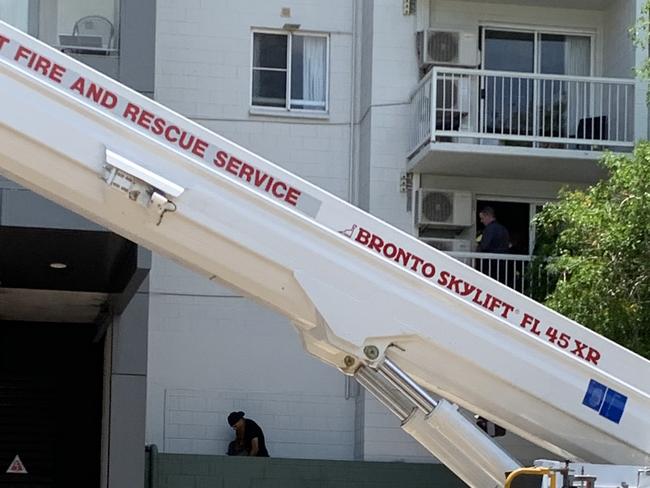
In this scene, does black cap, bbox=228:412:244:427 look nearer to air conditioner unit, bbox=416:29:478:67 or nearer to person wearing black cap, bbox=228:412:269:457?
person wearing black cap, bbox=228:412:269:457

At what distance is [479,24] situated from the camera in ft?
68.1

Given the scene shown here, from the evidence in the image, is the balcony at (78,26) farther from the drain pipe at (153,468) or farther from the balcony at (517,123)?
the drain pipe at (153,468)

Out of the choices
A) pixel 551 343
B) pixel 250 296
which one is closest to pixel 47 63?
pixel 250 296

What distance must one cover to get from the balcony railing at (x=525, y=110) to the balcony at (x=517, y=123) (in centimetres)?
1

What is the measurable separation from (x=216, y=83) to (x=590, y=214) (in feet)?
24.8

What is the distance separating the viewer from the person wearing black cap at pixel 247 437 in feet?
62.5

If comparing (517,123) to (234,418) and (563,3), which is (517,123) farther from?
(234,418)

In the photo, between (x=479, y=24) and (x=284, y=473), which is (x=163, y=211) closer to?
(x=284, y=473)

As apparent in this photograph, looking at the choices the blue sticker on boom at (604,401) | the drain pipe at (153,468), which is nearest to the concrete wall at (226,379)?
the drain pipe at (153,468)

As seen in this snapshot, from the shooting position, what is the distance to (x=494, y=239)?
19.6 metres

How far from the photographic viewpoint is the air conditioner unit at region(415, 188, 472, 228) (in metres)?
20.0

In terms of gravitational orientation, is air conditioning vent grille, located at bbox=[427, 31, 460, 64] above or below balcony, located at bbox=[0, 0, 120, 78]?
above

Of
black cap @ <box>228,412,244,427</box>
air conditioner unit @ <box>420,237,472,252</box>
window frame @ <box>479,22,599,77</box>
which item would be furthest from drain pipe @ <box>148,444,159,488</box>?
window frame @ <box>479,22,599,77</box>

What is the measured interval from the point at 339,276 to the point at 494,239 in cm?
1205
